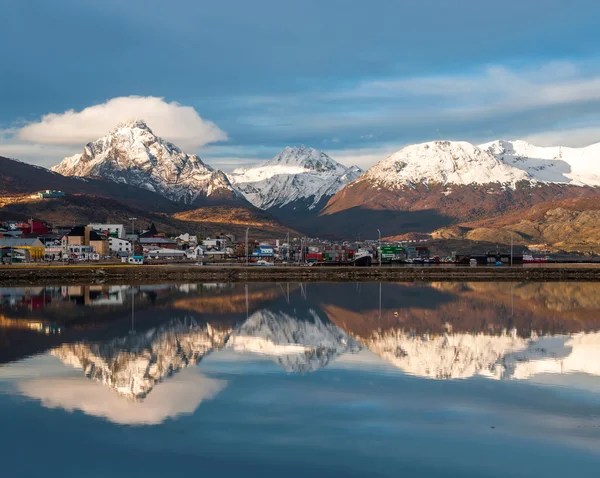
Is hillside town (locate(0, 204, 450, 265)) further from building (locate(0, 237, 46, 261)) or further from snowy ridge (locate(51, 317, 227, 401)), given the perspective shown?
snowy ridge (locate(51, 317, 227, 401))

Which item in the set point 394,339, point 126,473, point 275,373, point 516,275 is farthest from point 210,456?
point 516,275

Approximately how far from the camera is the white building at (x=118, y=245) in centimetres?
17875

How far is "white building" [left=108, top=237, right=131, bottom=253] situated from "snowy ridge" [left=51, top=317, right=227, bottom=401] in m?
132

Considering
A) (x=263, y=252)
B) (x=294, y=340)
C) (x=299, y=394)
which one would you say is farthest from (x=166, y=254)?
(x=299, y=394)

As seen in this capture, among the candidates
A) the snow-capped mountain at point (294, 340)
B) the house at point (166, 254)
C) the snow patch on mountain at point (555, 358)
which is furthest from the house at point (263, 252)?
the snow patch on mountain at point (555, 358)

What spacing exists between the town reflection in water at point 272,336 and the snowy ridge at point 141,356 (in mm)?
66

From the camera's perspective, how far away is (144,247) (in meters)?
189

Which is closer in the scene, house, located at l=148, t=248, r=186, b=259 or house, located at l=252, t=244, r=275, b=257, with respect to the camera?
house, located at l=148, t=248, r=186, b=259

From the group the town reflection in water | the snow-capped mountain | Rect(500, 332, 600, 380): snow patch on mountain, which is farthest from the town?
Rect(500, 332, 600, 380): snow patch on mountain

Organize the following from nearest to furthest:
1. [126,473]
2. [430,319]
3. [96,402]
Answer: [126,473] < [96,402] < [430,319]

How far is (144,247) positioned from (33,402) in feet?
536

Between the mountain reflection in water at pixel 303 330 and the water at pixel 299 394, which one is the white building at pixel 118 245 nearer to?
the mountain reflection in water at pixel 303 330

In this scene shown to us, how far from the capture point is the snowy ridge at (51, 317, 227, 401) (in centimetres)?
3262

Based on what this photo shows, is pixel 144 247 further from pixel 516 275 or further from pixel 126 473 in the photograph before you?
pixel 126 473
